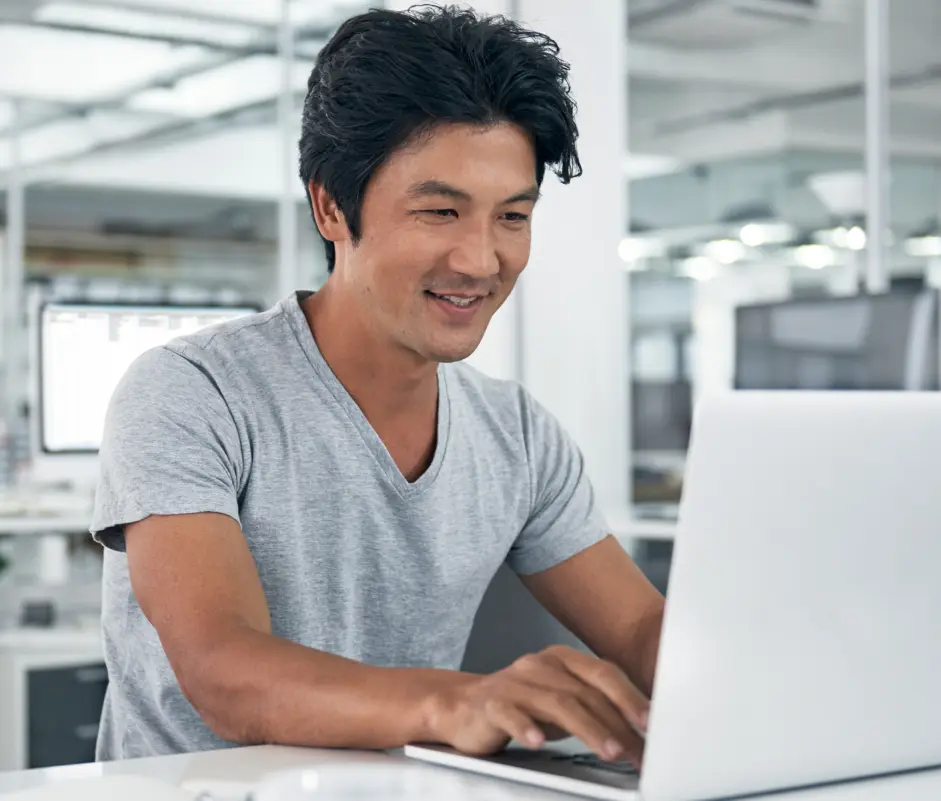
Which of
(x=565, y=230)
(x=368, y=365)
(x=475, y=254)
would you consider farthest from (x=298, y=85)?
(x=475, y=254)

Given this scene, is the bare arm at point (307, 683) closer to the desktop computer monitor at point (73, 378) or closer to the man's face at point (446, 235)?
the man's face at point (446, 235)

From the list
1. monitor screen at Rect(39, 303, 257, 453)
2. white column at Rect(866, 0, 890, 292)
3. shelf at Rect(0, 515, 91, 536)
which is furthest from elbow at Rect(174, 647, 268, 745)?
white column at Rect(866, 0, 890, 292)

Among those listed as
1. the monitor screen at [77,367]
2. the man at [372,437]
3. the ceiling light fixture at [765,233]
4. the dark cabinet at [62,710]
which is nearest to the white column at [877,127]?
the ceiling light fixture at [765,233]

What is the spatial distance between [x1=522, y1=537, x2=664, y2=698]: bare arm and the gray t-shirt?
0.9 inches

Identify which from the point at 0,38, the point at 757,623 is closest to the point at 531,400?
the point at 757,623

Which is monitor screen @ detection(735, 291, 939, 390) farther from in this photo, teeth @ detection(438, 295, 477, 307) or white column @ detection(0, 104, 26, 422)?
white column @ detection(0, 104, 26, 422)

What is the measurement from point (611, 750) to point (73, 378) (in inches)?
106

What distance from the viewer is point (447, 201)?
119 cm

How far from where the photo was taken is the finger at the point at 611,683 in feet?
2.68

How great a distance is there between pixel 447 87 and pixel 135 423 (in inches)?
17.1

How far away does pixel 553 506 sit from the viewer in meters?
1.44

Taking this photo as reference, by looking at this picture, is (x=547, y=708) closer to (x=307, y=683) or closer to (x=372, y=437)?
(x=307, y=683)

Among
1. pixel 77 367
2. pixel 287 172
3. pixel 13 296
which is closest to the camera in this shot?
pixel 77 367

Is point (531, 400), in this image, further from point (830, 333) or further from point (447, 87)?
point (830, 333)
